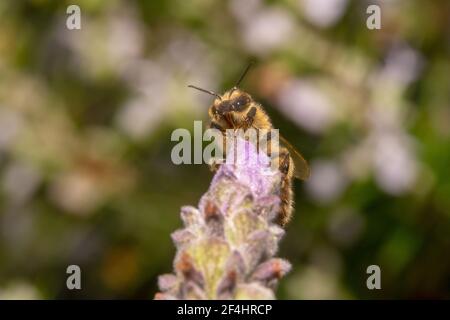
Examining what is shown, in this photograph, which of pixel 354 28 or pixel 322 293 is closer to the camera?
pixel 322 293

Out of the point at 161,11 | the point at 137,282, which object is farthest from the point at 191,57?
the point at 137,282

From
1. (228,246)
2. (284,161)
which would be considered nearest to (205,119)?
(284,161)

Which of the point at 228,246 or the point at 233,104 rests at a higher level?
the point at 233,104

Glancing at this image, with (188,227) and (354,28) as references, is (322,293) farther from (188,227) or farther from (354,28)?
(188,227)

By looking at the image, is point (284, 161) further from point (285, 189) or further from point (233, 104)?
point (233, 104)

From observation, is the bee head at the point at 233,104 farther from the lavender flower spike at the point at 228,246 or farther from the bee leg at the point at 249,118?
the lavender flower spike at the point at 228,246

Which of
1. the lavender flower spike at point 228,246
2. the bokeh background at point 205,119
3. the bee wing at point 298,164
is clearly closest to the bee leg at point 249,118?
the bee wing at point 298,164
